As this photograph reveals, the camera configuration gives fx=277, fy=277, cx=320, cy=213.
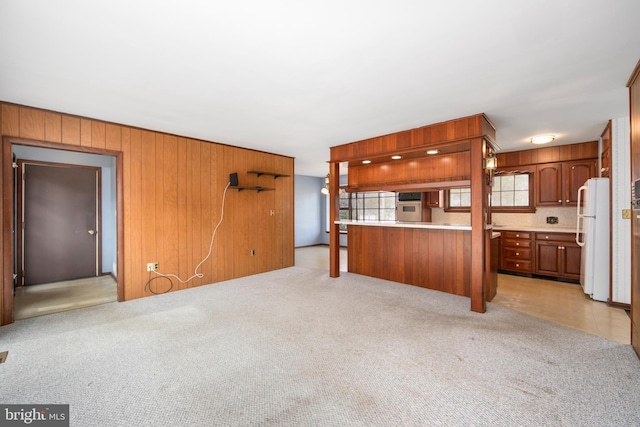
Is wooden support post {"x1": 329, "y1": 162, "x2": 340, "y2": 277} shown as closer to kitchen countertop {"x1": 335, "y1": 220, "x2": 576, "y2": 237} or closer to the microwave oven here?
kitchen countertop {"x1": 335, "y1": 220, "x2": 576, "y2": 237}

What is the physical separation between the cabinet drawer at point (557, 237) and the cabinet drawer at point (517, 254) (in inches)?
12.5

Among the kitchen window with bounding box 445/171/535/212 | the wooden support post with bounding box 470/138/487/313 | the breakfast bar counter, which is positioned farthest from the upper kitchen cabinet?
the wooden support post with bounding box 470/138/487/313

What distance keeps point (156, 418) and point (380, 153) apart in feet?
13.0

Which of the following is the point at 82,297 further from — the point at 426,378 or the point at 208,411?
the point at 426,378

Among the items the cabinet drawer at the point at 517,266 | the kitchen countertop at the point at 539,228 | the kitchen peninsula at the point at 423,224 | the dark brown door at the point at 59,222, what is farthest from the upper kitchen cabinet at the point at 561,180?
the dark brown door at the point at 59,222

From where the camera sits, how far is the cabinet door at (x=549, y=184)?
5.04 metres

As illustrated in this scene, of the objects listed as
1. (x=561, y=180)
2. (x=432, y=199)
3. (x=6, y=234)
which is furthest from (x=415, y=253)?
(x=6, y=234)

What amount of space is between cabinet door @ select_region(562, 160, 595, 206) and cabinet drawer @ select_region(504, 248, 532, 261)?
109cm

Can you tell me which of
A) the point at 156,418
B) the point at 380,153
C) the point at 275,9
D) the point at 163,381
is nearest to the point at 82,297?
the point at 163,381

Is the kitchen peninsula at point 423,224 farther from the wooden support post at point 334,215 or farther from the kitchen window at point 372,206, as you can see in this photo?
the kitchen window at point 372,206

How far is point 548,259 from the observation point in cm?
488

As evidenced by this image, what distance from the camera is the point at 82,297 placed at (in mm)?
3922

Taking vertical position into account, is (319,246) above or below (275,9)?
below

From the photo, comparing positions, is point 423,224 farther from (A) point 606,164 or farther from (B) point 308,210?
(B) point 308,210
